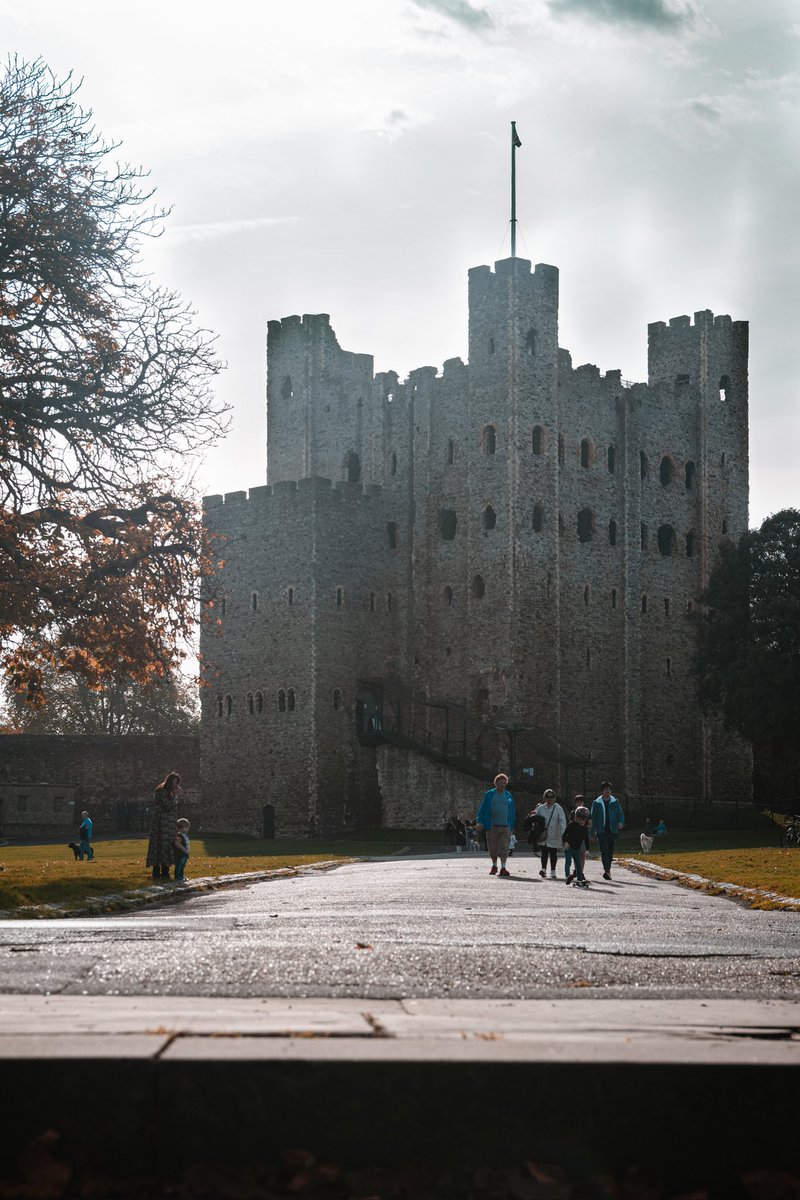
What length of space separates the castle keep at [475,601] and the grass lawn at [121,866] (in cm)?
360

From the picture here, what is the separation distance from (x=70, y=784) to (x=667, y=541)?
25968 millimetres

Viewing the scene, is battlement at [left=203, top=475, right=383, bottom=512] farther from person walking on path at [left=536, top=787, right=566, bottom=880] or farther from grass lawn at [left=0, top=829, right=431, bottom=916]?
person walking on path at [left=536, top=787, right=566, bottom=880]

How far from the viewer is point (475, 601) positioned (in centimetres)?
5791

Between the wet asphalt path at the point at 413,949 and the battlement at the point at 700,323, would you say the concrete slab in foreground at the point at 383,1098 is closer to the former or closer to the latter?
the wet asphalt path at the point at 413,949

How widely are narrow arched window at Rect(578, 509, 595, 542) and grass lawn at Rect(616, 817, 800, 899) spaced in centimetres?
1271

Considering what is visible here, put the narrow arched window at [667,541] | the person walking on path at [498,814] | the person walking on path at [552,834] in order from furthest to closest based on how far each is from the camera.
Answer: the narrow arched window at [667,541] → the person walking on path at [552,834] → the person walking on path at [498,814]

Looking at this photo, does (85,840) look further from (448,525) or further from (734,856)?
(448,525)

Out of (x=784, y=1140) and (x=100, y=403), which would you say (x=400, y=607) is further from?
(x=784, y=1140)

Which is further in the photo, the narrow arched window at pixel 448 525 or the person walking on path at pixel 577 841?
the narrow arched window at pixel 448 525

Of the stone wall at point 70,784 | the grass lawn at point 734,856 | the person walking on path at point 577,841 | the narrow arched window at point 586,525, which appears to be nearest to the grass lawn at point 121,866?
the person walking on path at point 577,841

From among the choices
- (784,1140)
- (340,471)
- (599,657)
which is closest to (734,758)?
(599,657)

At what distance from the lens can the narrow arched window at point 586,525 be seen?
59656mm

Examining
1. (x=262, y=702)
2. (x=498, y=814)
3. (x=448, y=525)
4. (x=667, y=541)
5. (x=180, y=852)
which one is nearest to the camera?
(x=180, y=852)

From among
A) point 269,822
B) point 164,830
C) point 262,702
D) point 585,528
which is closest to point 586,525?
point 585,528
